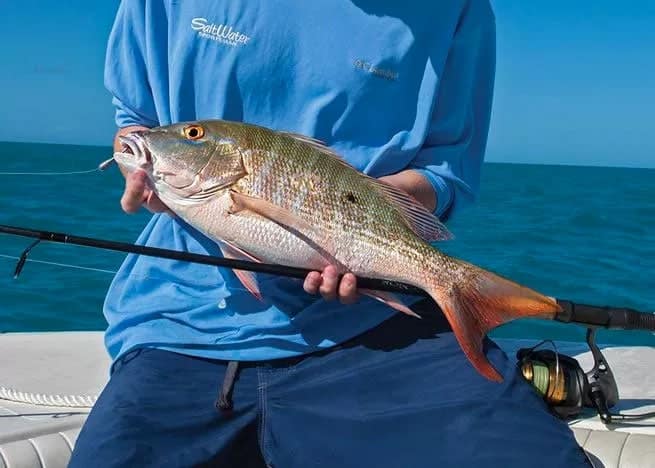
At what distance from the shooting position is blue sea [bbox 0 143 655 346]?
8406mm

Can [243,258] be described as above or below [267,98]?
below

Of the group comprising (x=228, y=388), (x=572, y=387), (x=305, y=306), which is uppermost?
(x=305, y=306)

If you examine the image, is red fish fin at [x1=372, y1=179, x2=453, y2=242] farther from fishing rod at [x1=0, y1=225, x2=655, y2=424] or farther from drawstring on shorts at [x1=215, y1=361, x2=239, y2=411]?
drawstring on shorts at [x1=215, y1=361, x2=239, y2=411]

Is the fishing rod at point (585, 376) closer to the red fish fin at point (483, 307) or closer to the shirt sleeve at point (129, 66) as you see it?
the red fish fin at point (483, 307)

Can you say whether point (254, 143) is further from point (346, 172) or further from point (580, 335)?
point (580, 335)

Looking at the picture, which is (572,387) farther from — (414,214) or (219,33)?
(219,33)

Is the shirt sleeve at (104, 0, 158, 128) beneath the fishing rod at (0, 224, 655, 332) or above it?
above

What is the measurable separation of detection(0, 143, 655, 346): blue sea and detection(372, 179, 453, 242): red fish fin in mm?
1921

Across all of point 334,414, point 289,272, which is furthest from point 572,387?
point 289,272

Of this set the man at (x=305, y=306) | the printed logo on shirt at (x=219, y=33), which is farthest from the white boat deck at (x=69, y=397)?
the printed logo on shirt at (x=219, y=33)

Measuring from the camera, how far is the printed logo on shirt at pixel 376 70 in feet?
8.30

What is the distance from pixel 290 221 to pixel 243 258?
0.18 meters

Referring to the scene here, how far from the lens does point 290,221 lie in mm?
2135

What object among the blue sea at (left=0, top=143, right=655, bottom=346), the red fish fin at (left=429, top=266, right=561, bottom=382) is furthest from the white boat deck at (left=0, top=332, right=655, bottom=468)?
the red fish fin at (left=429, top=266, right=561, bottom=382)
